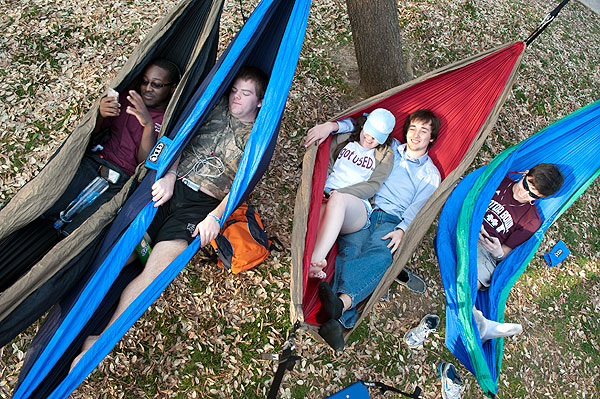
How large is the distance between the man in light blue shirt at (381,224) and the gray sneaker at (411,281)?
1.68 feet

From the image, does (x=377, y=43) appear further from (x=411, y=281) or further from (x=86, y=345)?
(x=86, y=345)

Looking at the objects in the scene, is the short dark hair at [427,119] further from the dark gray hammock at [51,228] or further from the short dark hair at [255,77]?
the dark gray hammock at [51,228]

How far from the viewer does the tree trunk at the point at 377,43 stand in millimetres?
3195

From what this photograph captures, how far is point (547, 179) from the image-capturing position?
101 inches

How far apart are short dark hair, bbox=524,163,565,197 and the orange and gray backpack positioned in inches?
69.7

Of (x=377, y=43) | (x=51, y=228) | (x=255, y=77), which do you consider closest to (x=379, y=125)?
(x=255, y=77)

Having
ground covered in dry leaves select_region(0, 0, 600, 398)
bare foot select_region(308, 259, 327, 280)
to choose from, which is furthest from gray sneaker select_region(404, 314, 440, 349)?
bare foot select_region(308, 259, 327, 280)

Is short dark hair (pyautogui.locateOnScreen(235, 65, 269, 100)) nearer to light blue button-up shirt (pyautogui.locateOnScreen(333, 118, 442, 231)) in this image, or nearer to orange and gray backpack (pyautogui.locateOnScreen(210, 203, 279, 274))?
light blue button-up shirt (pyautogui.locateOnScreen(333, 118, 442, 231))

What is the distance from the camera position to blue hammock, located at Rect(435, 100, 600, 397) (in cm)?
231

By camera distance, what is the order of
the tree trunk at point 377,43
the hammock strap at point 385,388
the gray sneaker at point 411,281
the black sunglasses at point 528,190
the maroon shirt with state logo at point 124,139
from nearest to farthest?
the maroon shirt with state logo at point 124,139 < the hammock strap at point 385,388 < the black sunglasses at point 528,190 < the gray sneaker at point 411,281 < the tree trunk at point 377,43

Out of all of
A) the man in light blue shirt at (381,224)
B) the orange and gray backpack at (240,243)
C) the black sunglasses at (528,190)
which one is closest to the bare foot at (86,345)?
the orange and gray backpack at (240,243)

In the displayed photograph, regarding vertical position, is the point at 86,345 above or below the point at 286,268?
above

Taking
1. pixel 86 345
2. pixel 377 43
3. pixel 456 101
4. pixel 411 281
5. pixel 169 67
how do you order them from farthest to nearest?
pixel 377 43
pixel 411 281
pixel 456 101
pixel 169 67
pixel 86 345

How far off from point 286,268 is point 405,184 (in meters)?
1.00
